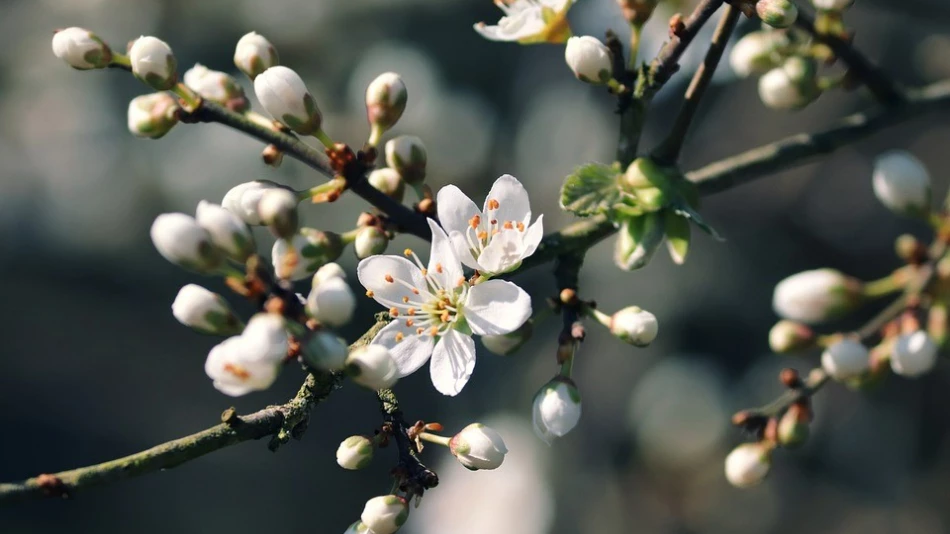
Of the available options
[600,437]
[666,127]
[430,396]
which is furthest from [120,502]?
[666,127]

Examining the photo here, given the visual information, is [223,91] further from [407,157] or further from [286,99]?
[407,157]

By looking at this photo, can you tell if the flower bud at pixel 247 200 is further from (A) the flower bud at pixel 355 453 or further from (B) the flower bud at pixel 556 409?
(B) the flower bud at pixel 556 409

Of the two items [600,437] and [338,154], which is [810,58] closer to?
[338,154]

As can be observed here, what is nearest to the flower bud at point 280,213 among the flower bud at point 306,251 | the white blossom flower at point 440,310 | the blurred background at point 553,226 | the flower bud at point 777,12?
the flower bud at point 306,251

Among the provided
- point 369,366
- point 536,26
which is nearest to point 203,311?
point 369,366

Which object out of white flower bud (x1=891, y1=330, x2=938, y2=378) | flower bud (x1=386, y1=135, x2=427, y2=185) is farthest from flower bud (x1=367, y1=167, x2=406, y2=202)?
white flower bud (x1=891, y1=330, x2=938, y2=378)

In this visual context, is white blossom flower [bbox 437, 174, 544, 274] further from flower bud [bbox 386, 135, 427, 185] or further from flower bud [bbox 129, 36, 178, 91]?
flower bud [bbox 129, 36, 178, 91]
